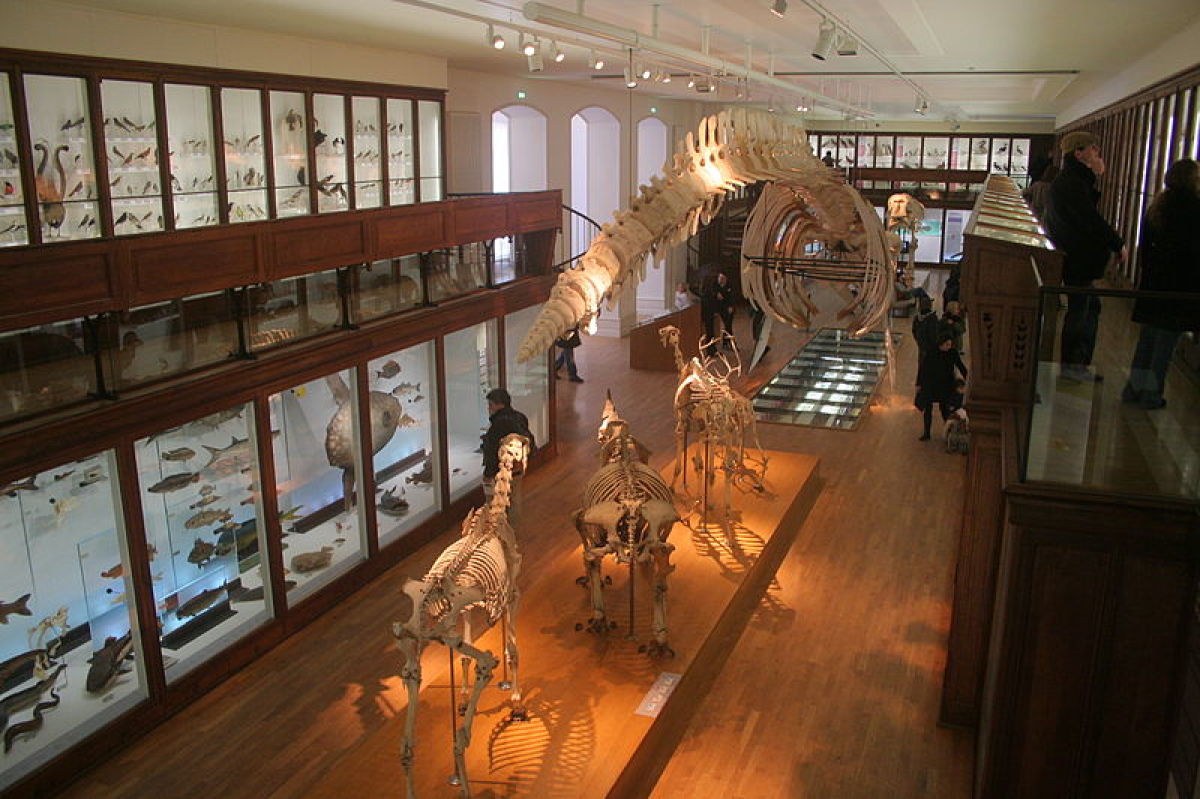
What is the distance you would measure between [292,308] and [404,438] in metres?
2.12

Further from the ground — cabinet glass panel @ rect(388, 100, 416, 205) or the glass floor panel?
cabinet glass panel @ rect(388, 100, 416, 205)

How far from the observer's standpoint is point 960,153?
111ft

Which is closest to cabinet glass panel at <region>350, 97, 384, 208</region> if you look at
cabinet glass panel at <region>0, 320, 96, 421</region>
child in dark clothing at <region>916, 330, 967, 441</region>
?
cabinet glass panel at <region>0, 320, 96, 421</region>

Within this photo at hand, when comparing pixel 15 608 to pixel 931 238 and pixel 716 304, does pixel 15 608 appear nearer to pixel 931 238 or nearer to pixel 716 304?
pixel 716 304

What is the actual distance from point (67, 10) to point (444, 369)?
15.5 ft

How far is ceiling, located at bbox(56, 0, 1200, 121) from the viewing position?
9086 millimetres

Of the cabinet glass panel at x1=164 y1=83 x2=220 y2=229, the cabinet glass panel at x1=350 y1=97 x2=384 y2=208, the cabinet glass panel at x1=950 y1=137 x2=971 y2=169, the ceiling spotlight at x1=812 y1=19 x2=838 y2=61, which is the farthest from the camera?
the cabinet glass panel at x1=950 y1=137 x2=971 y2=169

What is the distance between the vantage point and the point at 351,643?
8602 mm

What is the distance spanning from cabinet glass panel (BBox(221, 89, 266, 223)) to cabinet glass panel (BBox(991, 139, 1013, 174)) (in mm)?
28347

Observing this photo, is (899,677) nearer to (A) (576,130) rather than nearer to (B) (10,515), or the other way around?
(B) (10,515)

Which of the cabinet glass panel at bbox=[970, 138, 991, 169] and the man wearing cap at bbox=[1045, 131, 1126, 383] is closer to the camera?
the man wearing cap at bbox=[1045, 131, 1126, 383]

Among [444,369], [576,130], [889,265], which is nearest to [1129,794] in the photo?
[889,265]

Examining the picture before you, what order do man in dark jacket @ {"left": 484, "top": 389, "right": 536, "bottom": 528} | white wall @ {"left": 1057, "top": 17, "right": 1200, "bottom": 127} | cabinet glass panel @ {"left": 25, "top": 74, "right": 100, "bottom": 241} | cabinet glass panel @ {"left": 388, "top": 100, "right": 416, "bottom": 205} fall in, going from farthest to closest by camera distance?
1. cabinet glass panel @ {"left": 388, "top": 100, "right": 416, "bottom": 205}
2. white wall @ {"left": 1057, "top": 17, "right": 1200, "bottom": 127}
3. cabinet glass panel @ {"left": 25, "top": 74, "right": 100, "bottom": 241}
4. man in dark jacket @ {"left": 484, "top": 389, "right": 536, "bottom": 528}

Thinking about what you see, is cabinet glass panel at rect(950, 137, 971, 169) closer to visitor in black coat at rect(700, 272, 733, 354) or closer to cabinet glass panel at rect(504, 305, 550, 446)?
visitor in black coat at rect(700, 272, 733, 354)
